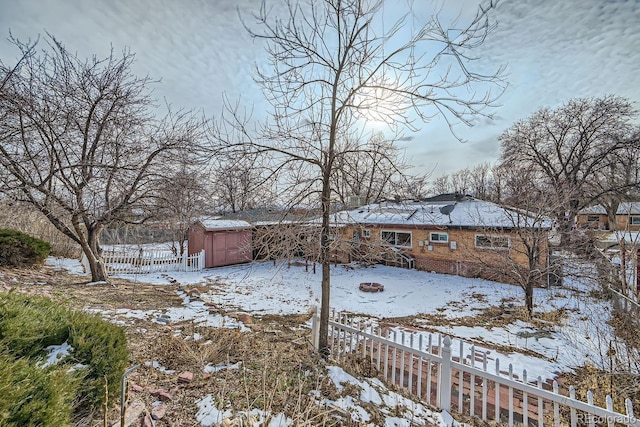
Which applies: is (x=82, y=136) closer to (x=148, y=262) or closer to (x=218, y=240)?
(x=148, y=262)

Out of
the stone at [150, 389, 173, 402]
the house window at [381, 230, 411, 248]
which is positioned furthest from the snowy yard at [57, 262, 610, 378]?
the stone at [150, 389, 173, 402]

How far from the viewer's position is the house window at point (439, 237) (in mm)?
13426

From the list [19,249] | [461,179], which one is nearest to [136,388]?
[19,249]

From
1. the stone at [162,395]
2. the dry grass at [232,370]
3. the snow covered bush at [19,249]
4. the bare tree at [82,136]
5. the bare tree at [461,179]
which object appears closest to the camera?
the dry grass at [232,370]

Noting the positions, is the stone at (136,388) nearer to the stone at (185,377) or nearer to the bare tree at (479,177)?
the stone at (185,377)

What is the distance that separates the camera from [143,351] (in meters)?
4.15

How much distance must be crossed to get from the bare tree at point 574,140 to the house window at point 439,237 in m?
7.18

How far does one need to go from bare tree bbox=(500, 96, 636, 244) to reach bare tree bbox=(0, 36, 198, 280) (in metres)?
18.8

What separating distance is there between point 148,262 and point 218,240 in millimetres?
3299

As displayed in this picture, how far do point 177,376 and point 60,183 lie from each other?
7.57m

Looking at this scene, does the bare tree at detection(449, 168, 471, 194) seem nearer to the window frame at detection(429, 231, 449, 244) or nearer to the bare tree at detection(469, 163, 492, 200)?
the bare tree at detection(469, 163, 492, 200)

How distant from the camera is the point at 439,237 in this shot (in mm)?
13609

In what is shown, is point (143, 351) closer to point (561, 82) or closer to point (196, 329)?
point (196, 329)

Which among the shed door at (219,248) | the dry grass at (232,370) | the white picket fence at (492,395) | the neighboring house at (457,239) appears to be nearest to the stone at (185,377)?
the dry grass at (232,370)
